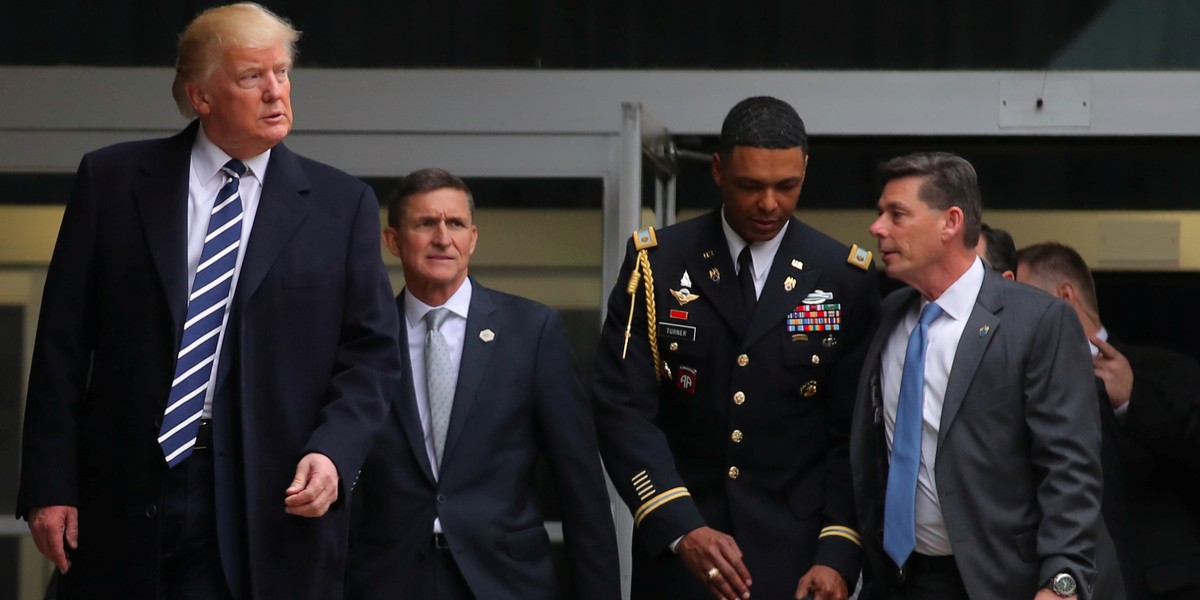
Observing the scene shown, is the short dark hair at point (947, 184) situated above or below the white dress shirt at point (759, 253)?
above

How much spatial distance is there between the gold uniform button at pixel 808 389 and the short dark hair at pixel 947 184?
0.52 metres

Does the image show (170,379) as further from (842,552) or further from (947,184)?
(947,184)

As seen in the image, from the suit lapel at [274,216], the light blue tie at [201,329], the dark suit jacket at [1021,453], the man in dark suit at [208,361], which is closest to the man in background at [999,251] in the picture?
the dark suit jacket at [1021,453]

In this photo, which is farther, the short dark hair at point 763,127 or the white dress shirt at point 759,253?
the white dress shirt at point 759,253

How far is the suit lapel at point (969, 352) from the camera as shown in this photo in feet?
13.2

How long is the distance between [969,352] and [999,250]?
1.03m

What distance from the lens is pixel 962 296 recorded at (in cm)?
416

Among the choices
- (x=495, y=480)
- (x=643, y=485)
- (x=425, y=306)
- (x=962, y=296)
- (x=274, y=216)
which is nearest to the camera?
(x=274, y=216)

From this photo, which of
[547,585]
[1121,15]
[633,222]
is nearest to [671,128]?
[633,222]

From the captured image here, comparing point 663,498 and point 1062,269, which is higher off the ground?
point 1062,269

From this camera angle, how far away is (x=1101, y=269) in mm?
6887

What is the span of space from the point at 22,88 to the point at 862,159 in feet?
9.85

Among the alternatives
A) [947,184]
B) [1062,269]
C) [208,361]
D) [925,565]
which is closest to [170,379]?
[208,361]

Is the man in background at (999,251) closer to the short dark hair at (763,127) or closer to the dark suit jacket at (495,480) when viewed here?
the short dark hair at (763,127)
